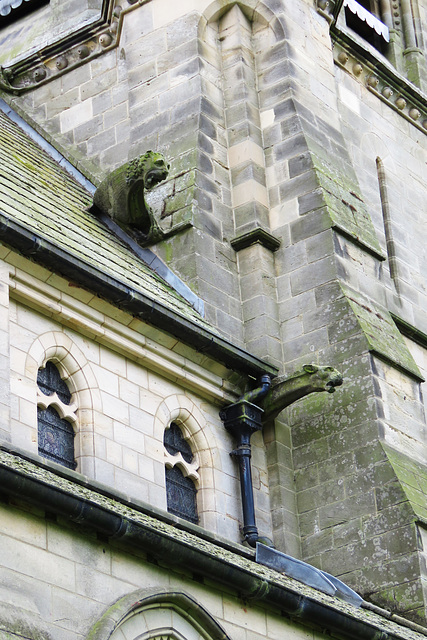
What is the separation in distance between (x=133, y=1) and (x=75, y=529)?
10.6 m

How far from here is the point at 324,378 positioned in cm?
1706

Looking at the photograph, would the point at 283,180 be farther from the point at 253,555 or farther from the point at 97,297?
the point at 253,555

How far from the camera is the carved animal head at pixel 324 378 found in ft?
55.8

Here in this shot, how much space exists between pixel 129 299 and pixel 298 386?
7.11 ft

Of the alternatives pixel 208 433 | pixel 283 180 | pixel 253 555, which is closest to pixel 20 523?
pixel 253 555

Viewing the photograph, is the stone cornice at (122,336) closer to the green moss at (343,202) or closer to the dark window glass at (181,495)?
the dark window glass at (181,495)

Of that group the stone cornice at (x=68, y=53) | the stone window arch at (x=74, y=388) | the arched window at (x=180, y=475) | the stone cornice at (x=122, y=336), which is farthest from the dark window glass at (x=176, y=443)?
the stone cornice at (x=68, y=53)

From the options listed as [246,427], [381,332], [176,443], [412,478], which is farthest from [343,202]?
[176,443]

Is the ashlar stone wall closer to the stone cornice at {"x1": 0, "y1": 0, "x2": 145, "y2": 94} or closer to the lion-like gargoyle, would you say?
the lion-like gargoyle

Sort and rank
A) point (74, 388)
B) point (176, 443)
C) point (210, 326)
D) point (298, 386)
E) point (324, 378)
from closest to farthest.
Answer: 1. point (74, 388)
2. point (176, 443)
3. point (324, 378)
4. point (298, 386)
5. point (210, 326)

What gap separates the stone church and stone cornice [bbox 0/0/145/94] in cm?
4

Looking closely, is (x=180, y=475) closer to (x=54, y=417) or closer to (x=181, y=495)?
(x=181, y=495)

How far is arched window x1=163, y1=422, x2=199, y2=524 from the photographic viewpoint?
16.4 metres

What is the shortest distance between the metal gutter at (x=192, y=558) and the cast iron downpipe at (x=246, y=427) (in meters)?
2.22
